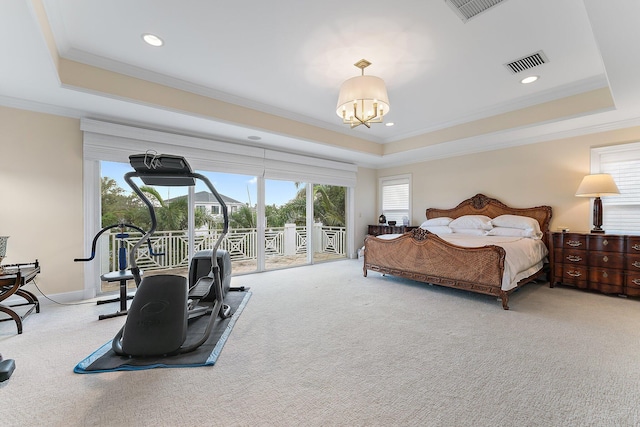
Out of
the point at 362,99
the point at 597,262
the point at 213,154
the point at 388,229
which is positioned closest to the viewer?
the point at 362,99

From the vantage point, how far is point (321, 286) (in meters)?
4.19

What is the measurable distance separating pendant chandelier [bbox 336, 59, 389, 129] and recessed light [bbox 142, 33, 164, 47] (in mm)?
1878

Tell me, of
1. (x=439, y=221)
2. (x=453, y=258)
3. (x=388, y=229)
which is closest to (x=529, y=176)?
(x=439, y=221)

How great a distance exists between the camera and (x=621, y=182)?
395 centimetres

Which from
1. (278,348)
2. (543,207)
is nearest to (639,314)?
(543,207)

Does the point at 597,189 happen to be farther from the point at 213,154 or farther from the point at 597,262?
the point at 213,154

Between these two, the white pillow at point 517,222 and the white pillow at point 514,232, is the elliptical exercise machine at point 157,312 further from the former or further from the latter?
the white pillow at point 517,222

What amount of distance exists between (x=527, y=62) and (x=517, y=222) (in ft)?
8.24

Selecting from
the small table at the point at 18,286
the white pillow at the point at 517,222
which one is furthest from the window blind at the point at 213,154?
the white pillow at the point at 517,222

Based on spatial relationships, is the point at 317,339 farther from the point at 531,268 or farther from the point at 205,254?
the point at 531,268

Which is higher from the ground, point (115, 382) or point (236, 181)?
point (236, 181)

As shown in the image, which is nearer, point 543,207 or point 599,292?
point 599,292

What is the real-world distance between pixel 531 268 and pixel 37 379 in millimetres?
5233

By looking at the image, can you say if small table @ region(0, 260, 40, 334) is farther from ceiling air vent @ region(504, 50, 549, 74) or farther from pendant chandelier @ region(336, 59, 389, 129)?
ceiling air vent @ region(504, 50, 549, 74)
